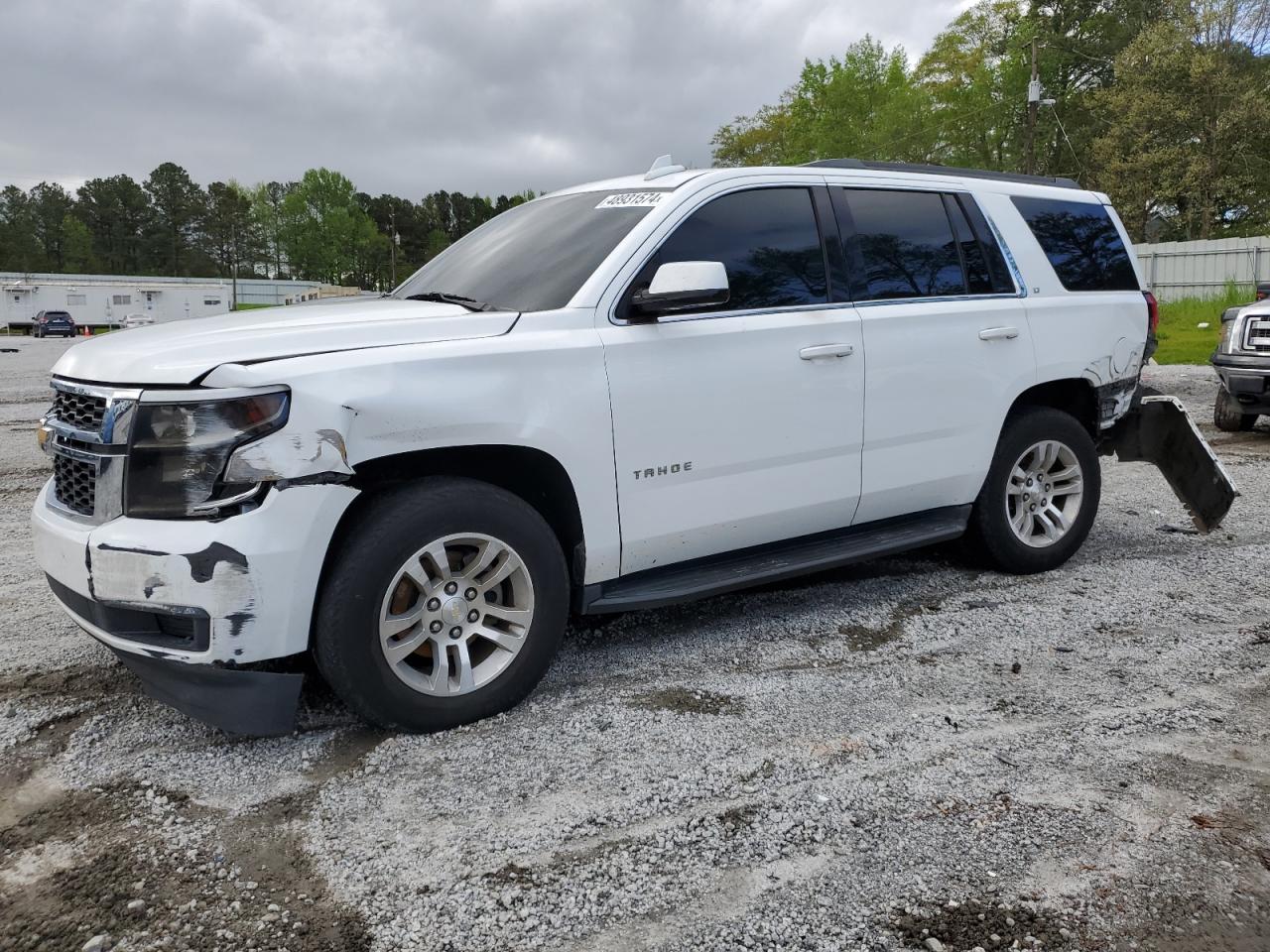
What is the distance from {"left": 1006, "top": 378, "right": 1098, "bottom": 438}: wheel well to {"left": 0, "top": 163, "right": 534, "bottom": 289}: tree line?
108591 mm

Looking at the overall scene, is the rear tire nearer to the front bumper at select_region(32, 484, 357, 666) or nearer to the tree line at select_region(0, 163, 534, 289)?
the front bumper at select_region(32, 484, 357, 666)

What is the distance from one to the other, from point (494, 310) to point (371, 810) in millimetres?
1861

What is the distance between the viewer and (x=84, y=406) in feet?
10.3

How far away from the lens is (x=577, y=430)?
137 inches

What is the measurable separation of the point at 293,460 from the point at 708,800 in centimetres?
161

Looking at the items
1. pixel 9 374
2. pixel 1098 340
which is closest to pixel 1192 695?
pixel 1098 340

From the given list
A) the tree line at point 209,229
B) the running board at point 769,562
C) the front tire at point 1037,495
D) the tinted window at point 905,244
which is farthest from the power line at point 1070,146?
the tree line at point 209,229

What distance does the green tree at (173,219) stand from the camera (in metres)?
113

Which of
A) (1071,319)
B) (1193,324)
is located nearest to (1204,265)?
(1193,324)

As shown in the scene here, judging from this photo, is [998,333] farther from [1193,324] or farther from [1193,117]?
[1193,117]

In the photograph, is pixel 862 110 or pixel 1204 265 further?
pixel 862 110

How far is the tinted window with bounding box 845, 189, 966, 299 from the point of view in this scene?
14.4 ft

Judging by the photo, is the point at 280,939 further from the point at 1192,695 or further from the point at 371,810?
the point at 1192,695

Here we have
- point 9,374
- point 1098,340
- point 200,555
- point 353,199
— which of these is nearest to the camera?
point 200,555
